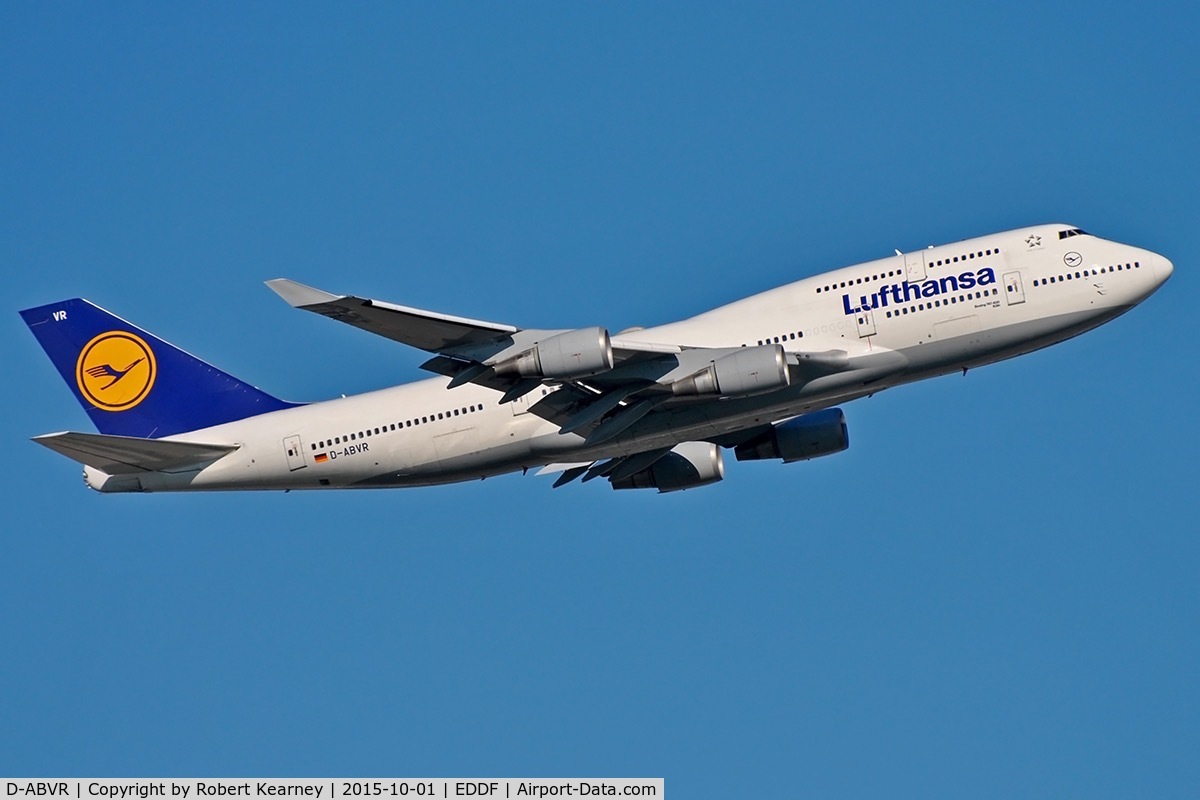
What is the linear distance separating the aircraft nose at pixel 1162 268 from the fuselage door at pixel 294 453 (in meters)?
23.9

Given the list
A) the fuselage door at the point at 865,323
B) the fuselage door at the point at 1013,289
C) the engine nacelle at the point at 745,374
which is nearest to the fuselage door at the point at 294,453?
the engine nacelle at the point at 745,374

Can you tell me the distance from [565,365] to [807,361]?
6438 millimetres

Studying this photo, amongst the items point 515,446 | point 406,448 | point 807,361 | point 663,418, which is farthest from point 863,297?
point 406,448

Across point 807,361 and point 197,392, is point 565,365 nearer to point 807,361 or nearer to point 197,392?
point 807,361

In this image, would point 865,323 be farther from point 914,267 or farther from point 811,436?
point 811,436

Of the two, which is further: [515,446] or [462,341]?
[515,446]

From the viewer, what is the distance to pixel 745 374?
143ft

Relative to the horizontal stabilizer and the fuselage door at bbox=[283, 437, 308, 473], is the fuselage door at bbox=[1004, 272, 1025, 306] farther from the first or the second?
the horizontal stabilizer

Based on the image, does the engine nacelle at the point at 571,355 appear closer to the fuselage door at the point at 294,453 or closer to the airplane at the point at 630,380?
the airplane at the point at 630,380

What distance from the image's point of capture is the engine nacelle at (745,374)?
142 feet

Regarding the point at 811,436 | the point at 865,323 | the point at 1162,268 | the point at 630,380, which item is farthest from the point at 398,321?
the point at 1162,268

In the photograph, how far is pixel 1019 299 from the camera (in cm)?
4519

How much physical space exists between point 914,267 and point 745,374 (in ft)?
19.5

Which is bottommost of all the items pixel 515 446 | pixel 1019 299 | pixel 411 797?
pixel 411 797
